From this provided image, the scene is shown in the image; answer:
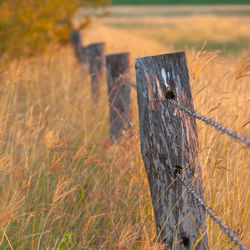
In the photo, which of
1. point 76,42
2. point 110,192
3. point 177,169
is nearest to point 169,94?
point 177,169

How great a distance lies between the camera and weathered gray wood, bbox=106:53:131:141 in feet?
10.7

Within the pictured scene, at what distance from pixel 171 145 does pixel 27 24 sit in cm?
527

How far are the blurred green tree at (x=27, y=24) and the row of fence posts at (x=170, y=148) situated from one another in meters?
4.93

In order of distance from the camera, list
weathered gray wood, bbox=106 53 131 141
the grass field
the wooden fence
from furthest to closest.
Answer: weathered gray wood, bbox=106 53 131 141
the grass field
the wooden fence

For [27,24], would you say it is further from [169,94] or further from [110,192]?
[169,94]

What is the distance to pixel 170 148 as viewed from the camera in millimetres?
1656

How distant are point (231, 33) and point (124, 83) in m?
20.3

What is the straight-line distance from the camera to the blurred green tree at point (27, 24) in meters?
6.05

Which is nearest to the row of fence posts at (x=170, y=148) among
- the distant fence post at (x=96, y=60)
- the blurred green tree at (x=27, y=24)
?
the distant fence post at (x=96, y=60)

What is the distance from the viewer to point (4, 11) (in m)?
6.11

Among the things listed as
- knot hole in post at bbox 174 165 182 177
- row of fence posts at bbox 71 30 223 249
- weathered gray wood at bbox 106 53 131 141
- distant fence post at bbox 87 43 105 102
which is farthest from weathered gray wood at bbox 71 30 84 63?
knot hole in post at bbox 174 165 182 177

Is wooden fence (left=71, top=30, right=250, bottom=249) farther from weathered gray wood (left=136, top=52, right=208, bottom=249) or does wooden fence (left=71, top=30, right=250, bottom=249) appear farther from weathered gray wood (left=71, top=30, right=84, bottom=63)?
weathered gray wood (left=71, top=30, right=84, bottom=63)

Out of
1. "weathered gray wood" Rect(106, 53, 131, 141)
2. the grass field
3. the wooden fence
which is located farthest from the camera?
"weathered gray wood" Rect(106, 53, 131, 141)

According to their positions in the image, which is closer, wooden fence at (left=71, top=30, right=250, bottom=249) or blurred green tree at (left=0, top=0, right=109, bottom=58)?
wooden fence at (left=71, top=30, right=250, bottom=249)
